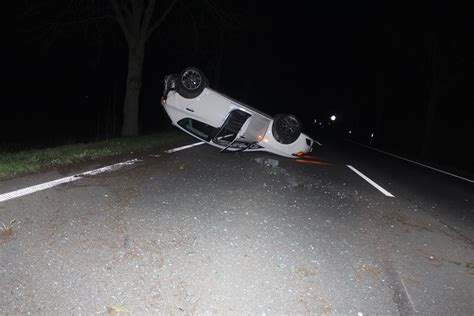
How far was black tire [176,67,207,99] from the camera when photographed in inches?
362

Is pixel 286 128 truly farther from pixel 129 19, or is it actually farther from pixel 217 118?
pixel 129 19

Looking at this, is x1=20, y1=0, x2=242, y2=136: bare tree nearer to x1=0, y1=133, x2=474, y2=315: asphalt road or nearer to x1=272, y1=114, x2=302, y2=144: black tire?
x1=272, y1=114, x2=302, y2=144: black tire

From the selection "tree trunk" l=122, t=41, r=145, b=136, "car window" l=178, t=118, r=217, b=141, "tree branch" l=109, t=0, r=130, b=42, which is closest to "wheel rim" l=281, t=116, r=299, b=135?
"car window" l=178, t=118, r=217, b=141

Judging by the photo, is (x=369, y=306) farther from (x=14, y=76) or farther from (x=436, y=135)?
(x=14, y=76)

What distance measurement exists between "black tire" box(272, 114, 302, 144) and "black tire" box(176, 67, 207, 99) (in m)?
2.17

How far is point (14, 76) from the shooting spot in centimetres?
2764

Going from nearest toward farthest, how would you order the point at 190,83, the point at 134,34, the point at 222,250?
the point at 222,250 → the point at 190,83 → the point at 134,34

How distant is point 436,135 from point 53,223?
85.2 feet

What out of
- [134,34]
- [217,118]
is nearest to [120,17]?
[134,34]

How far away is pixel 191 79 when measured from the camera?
9445mm

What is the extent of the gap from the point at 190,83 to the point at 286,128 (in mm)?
2831

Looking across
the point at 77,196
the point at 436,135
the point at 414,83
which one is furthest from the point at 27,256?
the point at 414,83

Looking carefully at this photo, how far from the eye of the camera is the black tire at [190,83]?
9.20 metres

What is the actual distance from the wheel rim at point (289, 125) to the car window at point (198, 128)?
6.30 feet
